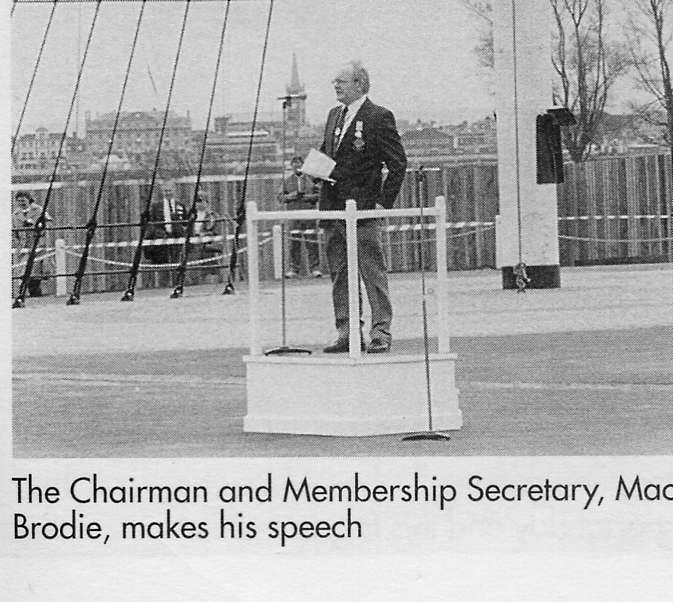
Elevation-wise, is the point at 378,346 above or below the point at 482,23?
below

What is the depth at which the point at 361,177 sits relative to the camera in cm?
1038

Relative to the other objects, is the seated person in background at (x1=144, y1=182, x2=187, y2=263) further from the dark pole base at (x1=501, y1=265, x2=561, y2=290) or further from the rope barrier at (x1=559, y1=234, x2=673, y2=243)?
the rope barrier at (x1=559, y1=234, x2=673, y2=243)

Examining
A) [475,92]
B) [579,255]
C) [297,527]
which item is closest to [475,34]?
[475,92]

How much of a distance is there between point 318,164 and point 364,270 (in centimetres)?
65

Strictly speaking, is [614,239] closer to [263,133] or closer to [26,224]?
[263,133]

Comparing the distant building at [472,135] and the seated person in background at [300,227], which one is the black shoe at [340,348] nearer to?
the seated person in background at [300,227]

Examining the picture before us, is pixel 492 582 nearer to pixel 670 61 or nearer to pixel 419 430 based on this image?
pixel 419 430

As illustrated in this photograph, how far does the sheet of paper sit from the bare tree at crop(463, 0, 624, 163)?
639 inches

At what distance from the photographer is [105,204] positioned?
26.3 m

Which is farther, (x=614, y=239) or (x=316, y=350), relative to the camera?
(x=614, y=239)

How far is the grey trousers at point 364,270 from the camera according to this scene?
1008 cm

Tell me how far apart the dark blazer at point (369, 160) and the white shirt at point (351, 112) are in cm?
2

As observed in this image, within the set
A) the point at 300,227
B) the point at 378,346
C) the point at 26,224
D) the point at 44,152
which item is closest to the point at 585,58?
the point at 300,227

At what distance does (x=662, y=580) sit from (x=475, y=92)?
56.9 feet
